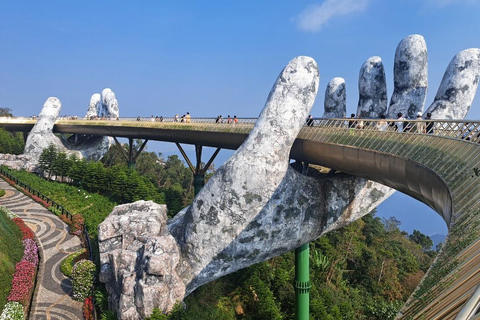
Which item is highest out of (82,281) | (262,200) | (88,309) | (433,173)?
(433,173)

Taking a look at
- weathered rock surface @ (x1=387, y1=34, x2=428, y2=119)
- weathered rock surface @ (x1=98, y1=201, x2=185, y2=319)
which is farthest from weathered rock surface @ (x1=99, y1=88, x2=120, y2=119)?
weathered rock surface @ (x1=387, y1=34, x2=428, y2=119)

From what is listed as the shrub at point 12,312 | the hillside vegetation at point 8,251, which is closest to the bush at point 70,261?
the hillside vegetation at point 8,251

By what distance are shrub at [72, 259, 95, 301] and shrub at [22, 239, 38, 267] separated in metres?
3.97

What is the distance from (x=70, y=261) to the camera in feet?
73.4

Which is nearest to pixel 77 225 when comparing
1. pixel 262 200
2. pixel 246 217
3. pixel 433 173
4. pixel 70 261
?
pixel 70 261

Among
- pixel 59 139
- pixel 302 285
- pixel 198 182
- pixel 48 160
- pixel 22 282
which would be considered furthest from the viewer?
pixel 59 139

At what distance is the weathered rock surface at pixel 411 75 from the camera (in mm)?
22062

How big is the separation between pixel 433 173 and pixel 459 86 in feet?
42.5

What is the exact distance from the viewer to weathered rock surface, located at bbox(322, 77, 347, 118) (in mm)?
27094

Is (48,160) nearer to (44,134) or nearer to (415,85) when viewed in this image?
(44,134)

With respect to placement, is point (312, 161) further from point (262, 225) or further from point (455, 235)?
point (455, 235)

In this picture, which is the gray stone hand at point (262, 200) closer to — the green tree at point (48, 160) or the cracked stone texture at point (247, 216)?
the cracked stone texture at point (247, 216)

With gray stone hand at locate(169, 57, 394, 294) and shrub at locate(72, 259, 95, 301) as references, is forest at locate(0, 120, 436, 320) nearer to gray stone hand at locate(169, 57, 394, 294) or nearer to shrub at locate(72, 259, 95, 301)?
shrub at locate(72, 259, 95, 301)

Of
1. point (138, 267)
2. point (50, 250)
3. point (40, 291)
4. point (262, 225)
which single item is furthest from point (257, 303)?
point (50, 250)
